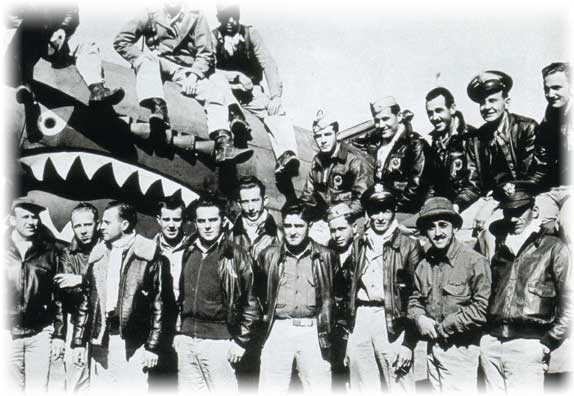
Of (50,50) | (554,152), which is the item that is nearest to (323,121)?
(554,152)

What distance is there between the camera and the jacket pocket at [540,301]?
518 cm

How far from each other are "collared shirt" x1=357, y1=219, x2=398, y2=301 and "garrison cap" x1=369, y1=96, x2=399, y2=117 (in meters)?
1.16

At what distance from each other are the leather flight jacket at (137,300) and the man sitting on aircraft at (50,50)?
4.84 feet

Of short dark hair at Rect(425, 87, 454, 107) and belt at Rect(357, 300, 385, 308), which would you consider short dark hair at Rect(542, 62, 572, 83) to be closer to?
short dark hair at Rect(425, 87, 454, 107)

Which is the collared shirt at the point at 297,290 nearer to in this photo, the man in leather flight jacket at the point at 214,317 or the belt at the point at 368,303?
the man in leather flight jacket at the point at 214,317

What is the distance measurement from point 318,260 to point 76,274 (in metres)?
2.20

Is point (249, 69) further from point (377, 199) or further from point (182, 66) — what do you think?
point (377, 199)

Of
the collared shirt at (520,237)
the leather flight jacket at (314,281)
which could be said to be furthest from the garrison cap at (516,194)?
the leather flight jacket at (314,281)

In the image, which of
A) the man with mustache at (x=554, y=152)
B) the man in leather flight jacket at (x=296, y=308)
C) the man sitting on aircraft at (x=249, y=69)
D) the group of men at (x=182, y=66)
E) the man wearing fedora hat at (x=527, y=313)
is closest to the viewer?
the man wearing fedora hat at (x=527, y=313)

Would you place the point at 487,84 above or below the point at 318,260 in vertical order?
above

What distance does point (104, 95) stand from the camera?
557 centimetres

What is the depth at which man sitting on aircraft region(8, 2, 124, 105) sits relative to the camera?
557cm

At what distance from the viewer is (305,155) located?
18.5 feet

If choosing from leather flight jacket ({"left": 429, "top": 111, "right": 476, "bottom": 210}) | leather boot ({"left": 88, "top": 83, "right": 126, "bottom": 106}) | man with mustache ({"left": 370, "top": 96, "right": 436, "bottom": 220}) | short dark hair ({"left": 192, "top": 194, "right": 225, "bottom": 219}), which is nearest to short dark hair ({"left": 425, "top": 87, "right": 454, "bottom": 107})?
leather flight jacket ({"left": 429, "top": 111, "right": 476, "bottom": 210})
